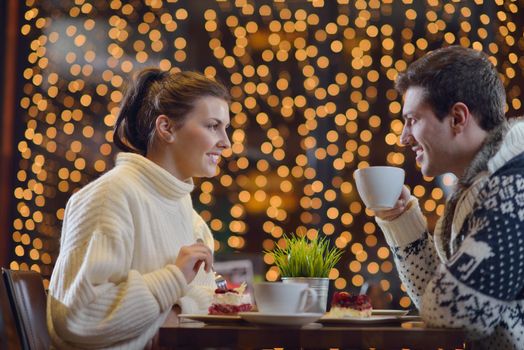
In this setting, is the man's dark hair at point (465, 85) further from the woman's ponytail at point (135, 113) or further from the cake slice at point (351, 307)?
the woman's ponytail at point (135, 113)

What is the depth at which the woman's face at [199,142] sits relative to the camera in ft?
5.66

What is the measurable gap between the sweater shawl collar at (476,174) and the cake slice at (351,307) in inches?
7.3

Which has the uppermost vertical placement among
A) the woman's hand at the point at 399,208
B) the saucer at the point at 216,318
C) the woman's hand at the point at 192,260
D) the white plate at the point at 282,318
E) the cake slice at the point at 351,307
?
the woman's hand at the point at 399,208

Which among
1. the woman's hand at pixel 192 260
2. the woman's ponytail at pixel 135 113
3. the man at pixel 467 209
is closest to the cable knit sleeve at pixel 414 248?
the man at pixel 467 209

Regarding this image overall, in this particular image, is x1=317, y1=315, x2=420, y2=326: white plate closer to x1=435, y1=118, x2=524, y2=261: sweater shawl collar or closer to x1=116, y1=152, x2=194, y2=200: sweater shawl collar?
x1=435, y1=118, x2=524, y2=261: sweater shawl collar

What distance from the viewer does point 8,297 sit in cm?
149

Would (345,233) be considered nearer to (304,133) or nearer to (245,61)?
(304,133)

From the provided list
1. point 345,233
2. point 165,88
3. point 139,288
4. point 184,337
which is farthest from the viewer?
point 345,233

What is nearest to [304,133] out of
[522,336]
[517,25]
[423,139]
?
[517,25]

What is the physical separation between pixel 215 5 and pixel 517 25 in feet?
3.74

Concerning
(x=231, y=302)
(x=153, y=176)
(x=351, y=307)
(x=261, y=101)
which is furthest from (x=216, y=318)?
(x=261, y=101)

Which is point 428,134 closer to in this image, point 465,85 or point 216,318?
point 465,85

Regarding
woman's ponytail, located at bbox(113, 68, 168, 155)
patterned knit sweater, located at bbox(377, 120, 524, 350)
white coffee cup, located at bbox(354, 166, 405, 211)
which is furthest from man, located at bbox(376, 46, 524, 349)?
woman's ponytail, located at bbox(113, 68, 168, 155)

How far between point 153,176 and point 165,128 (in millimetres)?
156
